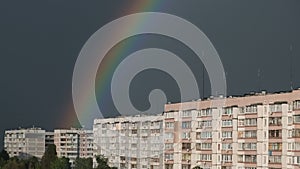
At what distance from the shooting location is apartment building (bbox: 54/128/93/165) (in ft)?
153

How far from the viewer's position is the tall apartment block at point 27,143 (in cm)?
4897

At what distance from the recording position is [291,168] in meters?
16.6

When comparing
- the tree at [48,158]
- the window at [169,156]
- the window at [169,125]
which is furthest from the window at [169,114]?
the tree at [48,158]

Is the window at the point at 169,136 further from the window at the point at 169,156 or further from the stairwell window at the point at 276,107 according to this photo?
the stairwell window at the point at 276,107

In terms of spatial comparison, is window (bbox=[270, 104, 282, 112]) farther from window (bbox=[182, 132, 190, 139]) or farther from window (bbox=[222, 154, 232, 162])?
window (bbox=[182, 132, 190, 139])

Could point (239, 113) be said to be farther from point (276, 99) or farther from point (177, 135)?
point (177, 135)

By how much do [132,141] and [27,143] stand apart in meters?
20.9

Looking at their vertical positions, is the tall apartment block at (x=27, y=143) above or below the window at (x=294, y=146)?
above

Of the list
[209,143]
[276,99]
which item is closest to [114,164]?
[209,143]

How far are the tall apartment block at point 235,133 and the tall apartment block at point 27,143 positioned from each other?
26390mm

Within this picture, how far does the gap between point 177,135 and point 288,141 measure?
6616mm

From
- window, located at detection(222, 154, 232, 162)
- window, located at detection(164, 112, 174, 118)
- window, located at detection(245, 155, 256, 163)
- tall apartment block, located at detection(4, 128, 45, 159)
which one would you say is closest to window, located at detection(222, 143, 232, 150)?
window, located at detection(222, 154, 232, 162)

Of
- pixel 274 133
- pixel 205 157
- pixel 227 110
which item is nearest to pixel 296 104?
pixel 274 133

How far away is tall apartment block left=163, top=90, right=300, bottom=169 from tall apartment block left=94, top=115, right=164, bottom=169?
→ 194cm
